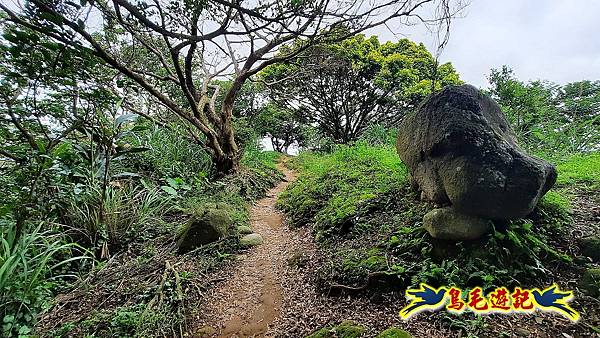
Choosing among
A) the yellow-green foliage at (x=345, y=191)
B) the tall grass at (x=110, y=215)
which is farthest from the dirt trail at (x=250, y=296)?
the tall grass at (x=110, y=215)

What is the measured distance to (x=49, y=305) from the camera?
2168 millimetres

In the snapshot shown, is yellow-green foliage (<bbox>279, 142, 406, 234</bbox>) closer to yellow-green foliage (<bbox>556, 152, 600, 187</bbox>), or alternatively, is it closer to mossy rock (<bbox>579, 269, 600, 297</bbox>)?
yellow-green foliage (<bbox>556, 152, 600, 187</bbox>)

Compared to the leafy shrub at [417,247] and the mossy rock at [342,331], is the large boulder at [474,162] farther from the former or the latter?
the mossy rock at [342,331]

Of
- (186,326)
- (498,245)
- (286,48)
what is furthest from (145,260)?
(286,48)

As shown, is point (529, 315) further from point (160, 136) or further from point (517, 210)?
point (160, 136)

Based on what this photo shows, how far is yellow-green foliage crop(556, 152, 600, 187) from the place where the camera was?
10.6 feet

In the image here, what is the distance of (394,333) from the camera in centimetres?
172

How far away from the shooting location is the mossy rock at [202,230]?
3.24m

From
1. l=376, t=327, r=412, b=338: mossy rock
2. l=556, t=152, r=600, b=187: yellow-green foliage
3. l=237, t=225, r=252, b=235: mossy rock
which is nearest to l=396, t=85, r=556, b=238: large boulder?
l=376, t=327, r=412, b=338: mossy rock

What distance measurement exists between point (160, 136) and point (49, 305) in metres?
4.01

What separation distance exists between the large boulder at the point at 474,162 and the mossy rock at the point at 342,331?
1146mm

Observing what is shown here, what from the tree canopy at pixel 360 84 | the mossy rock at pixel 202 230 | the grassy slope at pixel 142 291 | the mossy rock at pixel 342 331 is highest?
the tree canopy at pixel 360 84

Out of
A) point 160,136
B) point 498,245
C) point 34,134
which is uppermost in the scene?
point 160,136

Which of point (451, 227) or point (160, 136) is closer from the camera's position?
point (451, 227)
